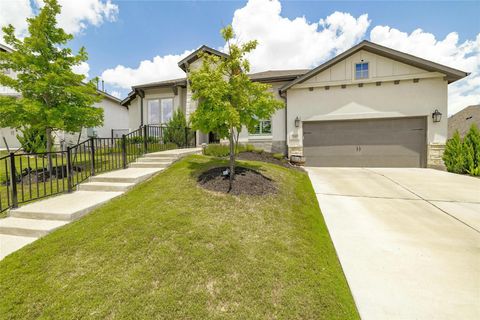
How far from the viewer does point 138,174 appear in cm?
654

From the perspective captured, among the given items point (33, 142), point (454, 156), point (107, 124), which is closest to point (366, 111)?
point (454, 156)

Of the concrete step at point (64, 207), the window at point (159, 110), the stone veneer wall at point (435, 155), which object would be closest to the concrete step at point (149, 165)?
the concrete step at point (64, 207)

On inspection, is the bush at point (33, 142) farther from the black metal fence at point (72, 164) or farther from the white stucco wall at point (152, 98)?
the white stucco wall at point (152, 98)

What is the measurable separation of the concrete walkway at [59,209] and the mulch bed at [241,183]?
204 cm

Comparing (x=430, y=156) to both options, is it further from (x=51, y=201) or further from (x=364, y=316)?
(x=51, y=201)

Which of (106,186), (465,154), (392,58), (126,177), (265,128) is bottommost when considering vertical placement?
(106,186)

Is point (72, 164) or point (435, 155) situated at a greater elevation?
point (72, 164)

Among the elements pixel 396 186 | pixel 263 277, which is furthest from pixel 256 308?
pixel 396 186

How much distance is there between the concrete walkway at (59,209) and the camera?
4012 millimetres

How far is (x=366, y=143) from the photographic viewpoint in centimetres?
1155

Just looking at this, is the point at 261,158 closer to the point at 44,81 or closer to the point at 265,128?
the point at 265,128

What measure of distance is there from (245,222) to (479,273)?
11.7ft

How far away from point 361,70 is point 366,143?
4.05m

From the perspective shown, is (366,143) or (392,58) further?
(366,143)
